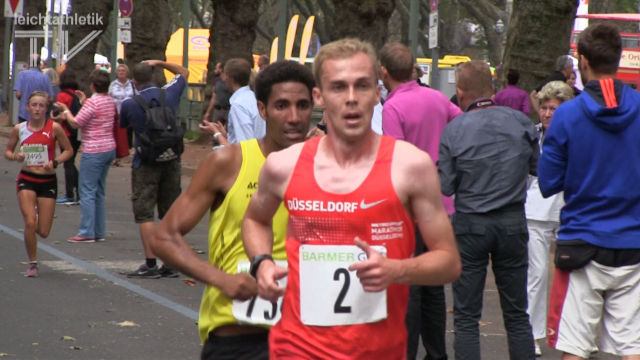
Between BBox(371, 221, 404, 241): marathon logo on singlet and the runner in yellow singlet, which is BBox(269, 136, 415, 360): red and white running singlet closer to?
BBox(371, 221, 404, 241): marathon logo on singlet

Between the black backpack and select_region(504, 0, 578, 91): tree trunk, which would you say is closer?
the black backpack

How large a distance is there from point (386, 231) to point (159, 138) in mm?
7164

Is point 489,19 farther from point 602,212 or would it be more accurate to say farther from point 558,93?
point 602,212

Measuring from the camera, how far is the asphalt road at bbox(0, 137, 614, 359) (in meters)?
7.46

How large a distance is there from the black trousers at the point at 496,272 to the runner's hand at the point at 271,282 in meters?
3.27

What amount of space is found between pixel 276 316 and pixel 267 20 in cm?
6079

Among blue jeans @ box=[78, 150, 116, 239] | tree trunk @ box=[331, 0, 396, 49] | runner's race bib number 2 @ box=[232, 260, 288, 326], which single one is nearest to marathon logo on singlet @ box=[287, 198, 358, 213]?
runner's race bib number 2 @ box=[232, 260, 288, 326]

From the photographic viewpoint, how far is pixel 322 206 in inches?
132

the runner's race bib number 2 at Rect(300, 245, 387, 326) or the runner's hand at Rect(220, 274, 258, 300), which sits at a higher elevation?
the runner's race bib number 2 at Rect(300, 245, 387, 326)

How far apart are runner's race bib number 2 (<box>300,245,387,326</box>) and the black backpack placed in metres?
7.03

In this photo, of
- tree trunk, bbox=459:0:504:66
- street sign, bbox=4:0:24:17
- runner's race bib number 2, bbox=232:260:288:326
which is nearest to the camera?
runner's race bib number 2, bbox=232:260:288:326

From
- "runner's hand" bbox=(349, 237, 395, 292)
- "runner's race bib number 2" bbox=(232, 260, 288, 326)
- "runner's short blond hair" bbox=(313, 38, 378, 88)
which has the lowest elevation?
"runner's race bib number 2" bbox=(232, 260, 288, 326)

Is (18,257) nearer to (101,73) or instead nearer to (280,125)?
(101,73)

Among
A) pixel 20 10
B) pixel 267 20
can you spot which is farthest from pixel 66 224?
pixel 267 20
